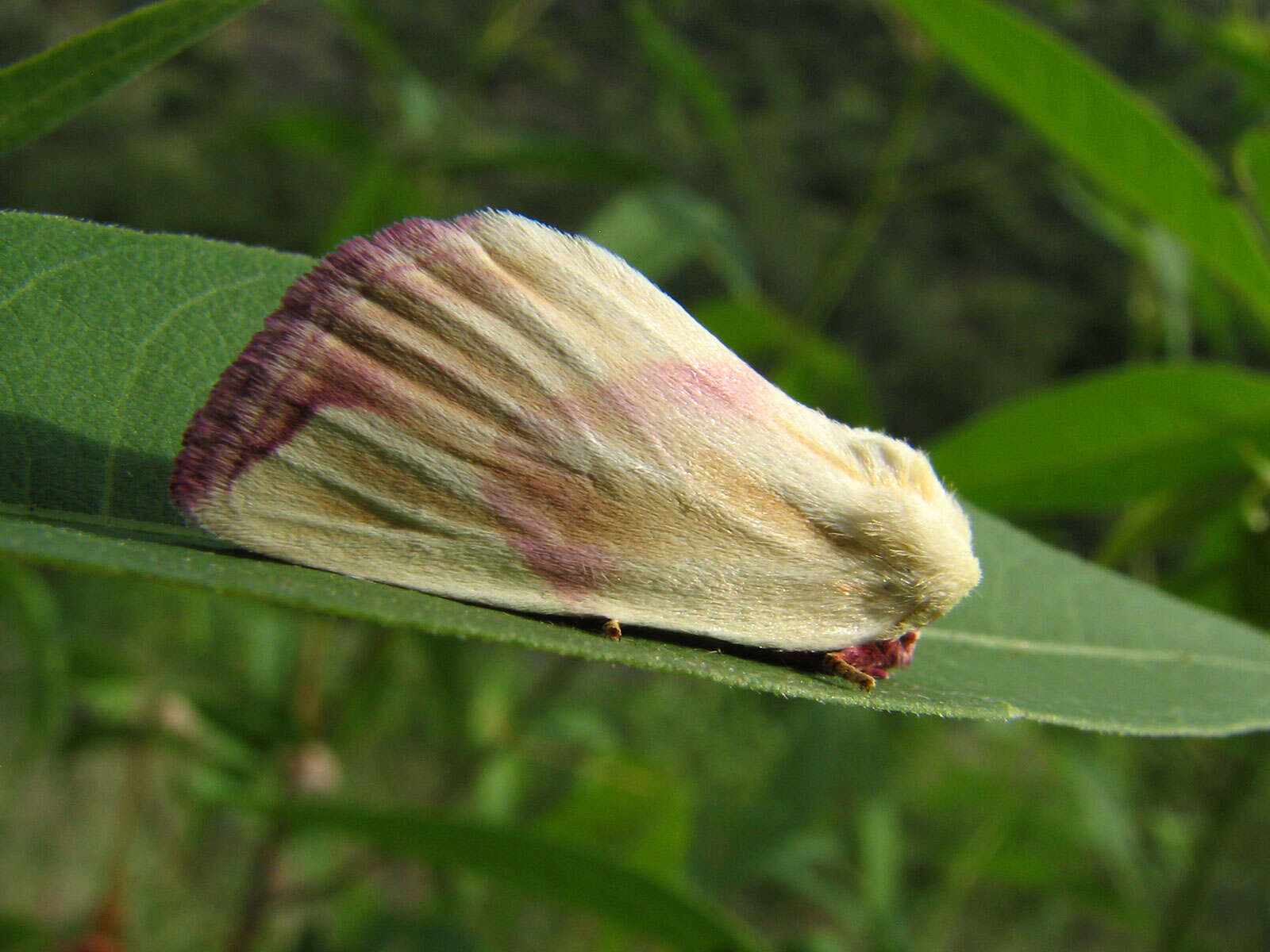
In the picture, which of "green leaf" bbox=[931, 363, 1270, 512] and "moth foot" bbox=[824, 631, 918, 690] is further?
"green leaf" bbox=[931, 363, 1270, 512]

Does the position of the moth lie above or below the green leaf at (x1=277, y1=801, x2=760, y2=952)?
above

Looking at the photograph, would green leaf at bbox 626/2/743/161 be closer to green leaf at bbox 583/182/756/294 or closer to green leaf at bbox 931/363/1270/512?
green leaf at bbox 583/182/756/294

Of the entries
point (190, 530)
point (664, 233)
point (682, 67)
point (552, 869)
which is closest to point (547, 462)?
point (190, 530)

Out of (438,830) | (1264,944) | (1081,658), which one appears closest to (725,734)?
(1264,944)

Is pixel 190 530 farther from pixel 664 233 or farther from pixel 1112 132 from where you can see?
pixel 664 233

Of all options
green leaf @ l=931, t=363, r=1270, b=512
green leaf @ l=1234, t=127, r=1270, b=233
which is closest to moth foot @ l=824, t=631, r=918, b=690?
green leaf @ l=931, t=363, r=1270, b=512

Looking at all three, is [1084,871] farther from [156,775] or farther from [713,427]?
[156,775]

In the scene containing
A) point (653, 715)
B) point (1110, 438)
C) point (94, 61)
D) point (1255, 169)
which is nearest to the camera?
point (94, 61)
